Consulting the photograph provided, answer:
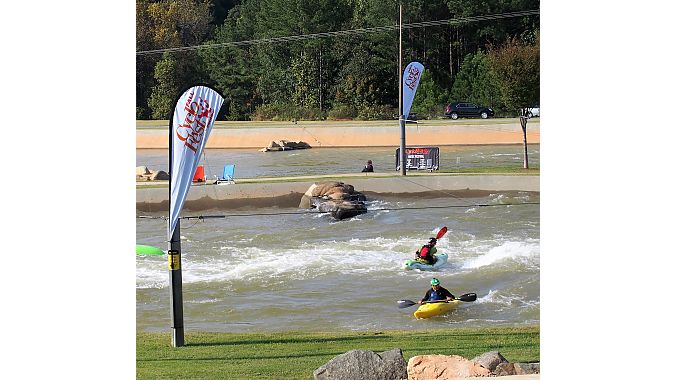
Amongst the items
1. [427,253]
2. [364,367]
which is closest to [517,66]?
[427,253]

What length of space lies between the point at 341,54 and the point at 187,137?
296cm

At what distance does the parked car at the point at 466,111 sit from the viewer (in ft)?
44.0

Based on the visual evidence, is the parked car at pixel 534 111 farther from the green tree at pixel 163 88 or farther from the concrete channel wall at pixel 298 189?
the green tree at pixel 163 88

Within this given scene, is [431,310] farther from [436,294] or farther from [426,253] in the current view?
[426,253]

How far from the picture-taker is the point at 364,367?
34.2 ft

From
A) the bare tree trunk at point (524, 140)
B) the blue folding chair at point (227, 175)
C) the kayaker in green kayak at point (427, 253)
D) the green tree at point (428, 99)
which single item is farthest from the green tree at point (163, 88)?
the bare tree trunk at point (524, 140)

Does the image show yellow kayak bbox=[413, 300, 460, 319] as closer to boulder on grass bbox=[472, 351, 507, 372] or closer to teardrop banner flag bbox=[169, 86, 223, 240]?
boulder on grass bbox=[472, 351, 507, 372]

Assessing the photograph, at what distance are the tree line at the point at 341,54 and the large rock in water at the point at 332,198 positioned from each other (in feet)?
2.67

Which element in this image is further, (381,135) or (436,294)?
(381,135)

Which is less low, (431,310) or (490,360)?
(431,310)

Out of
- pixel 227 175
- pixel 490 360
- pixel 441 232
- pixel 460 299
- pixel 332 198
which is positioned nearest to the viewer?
pixel 490 360

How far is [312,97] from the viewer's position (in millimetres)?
13281

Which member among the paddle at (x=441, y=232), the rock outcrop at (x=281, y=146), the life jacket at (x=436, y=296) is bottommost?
the life jacket at (x=436, y=296)
